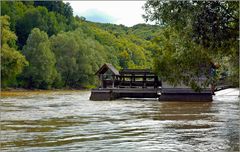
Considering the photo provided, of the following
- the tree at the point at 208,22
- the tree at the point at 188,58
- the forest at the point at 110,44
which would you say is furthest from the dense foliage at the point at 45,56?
the tree at the point at 208,22

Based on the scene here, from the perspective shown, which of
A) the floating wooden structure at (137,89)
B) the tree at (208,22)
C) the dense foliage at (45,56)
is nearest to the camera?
the tree at (208,22)

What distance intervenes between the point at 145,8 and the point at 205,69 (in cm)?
600

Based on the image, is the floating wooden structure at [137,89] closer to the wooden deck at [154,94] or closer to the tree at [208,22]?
the wooden deck at [154,94]

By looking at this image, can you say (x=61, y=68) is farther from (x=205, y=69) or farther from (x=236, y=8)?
(x=236, y=8)

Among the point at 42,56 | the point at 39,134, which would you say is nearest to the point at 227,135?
the point at 39,134

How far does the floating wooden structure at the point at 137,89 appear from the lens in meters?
37.1

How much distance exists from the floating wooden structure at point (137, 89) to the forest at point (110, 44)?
2111 millimetres

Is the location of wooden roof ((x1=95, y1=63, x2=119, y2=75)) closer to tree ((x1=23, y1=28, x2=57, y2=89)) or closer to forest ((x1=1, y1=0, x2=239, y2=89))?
forest ((x1=1, y1=0, x2=239, y2=89))

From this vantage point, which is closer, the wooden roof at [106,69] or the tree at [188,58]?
the tree at [188,58]

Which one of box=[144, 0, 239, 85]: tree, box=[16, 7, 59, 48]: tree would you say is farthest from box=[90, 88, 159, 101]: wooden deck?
box=[16, 7, 59, 48]: tree

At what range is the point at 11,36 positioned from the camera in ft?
181

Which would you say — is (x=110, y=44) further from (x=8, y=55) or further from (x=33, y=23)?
(x=8, y=55)

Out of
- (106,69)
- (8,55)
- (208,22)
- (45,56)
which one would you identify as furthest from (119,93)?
(45,56)

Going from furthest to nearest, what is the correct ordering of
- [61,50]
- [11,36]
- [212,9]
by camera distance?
1. [61,50]
2. [11,36]
3. [212,9]
